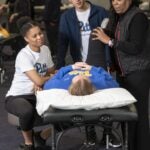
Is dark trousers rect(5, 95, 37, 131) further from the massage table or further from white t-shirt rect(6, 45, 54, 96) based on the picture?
the massage table

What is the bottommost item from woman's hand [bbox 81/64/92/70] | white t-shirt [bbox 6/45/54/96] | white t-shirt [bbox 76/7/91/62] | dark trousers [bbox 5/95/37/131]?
dark trousers [bbox 5/95/37/131]

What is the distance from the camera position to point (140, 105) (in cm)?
273

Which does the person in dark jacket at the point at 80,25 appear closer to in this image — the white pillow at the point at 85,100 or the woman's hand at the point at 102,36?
the woman's hand at the point at 102,36

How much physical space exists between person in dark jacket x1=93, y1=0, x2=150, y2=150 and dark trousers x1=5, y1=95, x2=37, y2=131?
604 millimetres

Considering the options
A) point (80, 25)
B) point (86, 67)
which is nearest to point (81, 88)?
point (86, 67)

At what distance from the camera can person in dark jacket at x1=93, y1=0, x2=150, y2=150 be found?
8.33 feet

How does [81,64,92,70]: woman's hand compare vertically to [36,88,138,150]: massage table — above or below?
above

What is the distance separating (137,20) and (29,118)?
0.94 m

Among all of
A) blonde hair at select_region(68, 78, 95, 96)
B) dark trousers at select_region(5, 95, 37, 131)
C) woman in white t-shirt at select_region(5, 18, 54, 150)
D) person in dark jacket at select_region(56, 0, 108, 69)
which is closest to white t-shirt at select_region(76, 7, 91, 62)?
person in dark jacket at select_region(56, 0, 108, 69)

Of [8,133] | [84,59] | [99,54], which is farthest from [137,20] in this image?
[8,133]

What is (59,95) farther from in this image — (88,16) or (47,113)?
(88,16)

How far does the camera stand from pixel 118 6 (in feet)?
8.46

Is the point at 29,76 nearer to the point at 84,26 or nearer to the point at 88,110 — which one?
the point at 84,26

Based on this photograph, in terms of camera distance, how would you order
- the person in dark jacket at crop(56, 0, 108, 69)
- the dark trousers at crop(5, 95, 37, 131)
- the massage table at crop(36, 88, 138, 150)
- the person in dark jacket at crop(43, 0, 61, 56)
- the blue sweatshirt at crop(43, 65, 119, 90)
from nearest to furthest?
the massage table at crop(36, 88, 138, 150) < the blue sweatshirt at crop(43, 65, 119, 90) < the dark trousers at crop(5, 95, 37, 131) < the person in dark jacket at crop(56, 0, 108, 69) < the person in dark jacket at crop(43, 0, 61, 56)
